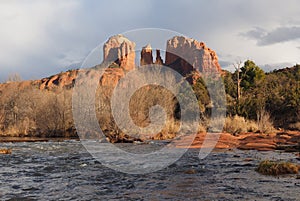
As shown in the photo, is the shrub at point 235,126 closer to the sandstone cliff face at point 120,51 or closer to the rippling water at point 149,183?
the rippling water at point 149,183

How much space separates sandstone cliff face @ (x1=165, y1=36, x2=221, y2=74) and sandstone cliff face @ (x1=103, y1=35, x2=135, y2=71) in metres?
13.1

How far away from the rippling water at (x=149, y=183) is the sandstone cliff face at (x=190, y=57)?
3548 inches

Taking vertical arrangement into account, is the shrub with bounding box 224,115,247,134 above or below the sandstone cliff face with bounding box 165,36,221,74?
below

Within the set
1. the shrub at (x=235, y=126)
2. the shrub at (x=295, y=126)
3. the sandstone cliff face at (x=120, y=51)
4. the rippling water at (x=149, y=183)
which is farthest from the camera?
the sandstone cliff face at (x=120, y=51)

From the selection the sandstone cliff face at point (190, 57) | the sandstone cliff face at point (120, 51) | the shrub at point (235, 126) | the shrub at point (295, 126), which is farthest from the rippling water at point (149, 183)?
the sandstone cliff face at point (120, 51)

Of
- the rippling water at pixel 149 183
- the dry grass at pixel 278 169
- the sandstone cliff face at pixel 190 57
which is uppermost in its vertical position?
the sandstone cliff face at pixel 190 57

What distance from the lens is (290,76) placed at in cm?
5369

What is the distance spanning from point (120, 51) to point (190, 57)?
27.7 metres

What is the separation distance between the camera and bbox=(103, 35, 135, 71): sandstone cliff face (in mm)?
115375

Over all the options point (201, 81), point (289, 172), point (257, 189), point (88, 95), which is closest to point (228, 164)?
point (289, 172)

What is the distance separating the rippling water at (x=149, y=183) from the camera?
Result: 799 centimetres

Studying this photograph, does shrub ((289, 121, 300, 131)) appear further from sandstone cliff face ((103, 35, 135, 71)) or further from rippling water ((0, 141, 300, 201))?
sandstone cliff face ((103, 35, 135, 71))

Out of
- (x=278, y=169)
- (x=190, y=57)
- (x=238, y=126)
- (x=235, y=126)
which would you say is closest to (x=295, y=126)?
(x=238, y=126)

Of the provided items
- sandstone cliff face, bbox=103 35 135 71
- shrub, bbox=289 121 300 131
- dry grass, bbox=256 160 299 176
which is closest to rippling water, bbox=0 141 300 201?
dry grass, bbox=256 160 299 176
